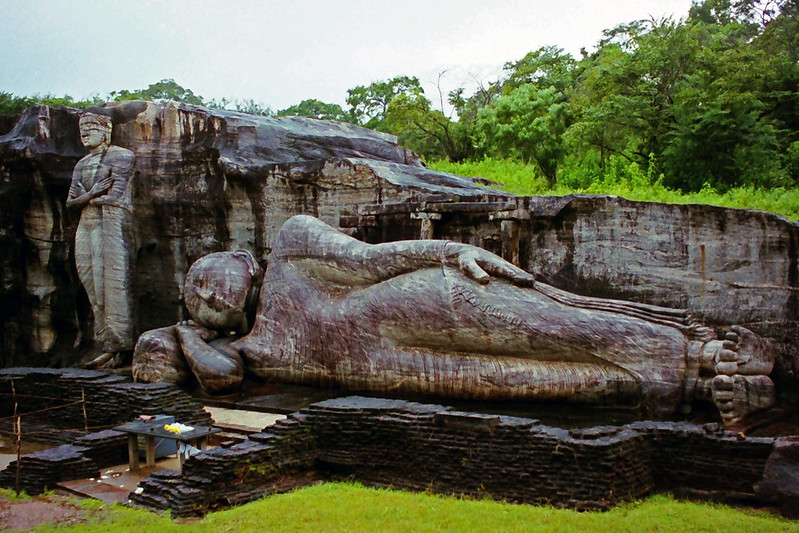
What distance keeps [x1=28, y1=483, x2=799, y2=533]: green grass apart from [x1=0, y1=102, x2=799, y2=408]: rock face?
2693mm

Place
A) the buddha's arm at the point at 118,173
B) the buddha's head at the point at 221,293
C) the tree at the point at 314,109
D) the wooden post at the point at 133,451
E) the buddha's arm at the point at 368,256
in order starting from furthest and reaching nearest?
1. the tree at the point at 314,109
2. the buddha's arm at the point at 118,173
3. the buddha's head at the point at 221,293
4. the buddha's arm at the point at 368,256
5. the wooden post at the point at 133,451

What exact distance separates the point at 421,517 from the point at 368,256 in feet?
12.8

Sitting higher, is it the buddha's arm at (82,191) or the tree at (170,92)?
the tree at (170,92)

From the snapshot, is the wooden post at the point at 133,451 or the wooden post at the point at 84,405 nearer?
the wooden post at the point at 133,451

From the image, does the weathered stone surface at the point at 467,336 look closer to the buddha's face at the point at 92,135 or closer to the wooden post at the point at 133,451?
the wooden post at the point at 133,451

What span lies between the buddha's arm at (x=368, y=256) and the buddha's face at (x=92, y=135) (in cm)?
354

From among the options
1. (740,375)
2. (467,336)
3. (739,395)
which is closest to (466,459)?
(467,336)

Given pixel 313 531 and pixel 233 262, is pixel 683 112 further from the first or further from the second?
pixel 313 531

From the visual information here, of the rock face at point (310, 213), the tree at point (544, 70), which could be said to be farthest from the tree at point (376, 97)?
the rock face at point (310, 213)

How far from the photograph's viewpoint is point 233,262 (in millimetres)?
10688

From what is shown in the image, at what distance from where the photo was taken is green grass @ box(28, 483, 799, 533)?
5605 millimetres

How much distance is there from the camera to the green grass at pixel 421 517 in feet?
18.4

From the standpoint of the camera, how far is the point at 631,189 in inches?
492

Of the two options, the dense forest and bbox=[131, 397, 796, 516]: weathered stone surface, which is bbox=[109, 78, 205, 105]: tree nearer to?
the dense forest
